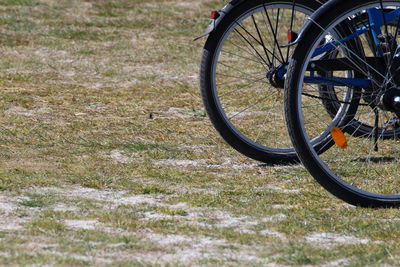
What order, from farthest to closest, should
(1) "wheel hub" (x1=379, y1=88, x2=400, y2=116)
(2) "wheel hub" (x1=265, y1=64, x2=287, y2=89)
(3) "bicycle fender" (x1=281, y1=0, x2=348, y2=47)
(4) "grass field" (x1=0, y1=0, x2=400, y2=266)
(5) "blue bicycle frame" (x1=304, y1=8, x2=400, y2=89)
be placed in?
(2) "wheel hub" (x1=265, y1=64, x2=287, y2=89) → (5) "blue bicycle frame" (x1=304, y1=8, x2=400, y2=89) → (1) "wheel hub" (x1=379, y1=88, x2=400, y2=116) → (3) "bicycle fender" (x1=281, y1=0, x2=348, y2=47) → (4) "grass field" (x1=0, y1=0, x2=400, y2=266)

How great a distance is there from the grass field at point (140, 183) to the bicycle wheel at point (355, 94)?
22 centimetres

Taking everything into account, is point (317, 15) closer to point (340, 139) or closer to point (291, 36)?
point (291, 36)

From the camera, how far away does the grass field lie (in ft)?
16.6

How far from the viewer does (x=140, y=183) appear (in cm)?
645

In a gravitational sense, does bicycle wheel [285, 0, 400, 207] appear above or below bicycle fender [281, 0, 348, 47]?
below

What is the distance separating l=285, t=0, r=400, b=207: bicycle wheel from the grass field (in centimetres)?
22

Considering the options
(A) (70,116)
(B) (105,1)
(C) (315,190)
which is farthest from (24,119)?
(B) (105,1)

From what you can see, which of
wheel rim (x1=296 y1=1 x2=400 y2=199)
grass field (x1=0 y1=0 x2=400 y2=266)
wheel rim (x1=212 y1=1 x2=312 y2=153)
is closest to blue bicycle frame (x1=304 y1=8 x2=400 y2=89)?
wheel rim (x1=296 y1=1 x2=400 y2=199)

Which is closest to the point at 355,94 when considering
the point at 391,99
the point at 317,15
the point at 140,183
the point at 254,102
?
the point at 391,99

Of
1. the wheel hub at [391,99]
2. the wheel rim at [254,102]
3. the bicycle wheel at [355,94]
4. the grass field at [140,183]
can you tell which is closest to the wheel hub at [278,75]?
the wheel rim at [254,102]

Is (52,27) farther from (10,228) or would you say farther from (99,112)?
(10,228)

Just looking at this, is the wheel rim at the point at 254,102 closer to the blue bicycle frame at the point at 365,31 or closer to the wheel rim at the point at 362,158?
the wheel rim at the point at 362,158

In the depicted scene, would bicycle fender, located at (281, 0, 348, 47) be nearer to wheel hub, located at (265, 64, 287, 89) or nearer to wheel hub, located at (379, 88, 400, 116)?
wheel hub, located at (379, 88, 400, 116)

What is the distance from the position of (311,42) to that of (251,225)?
109 cm
